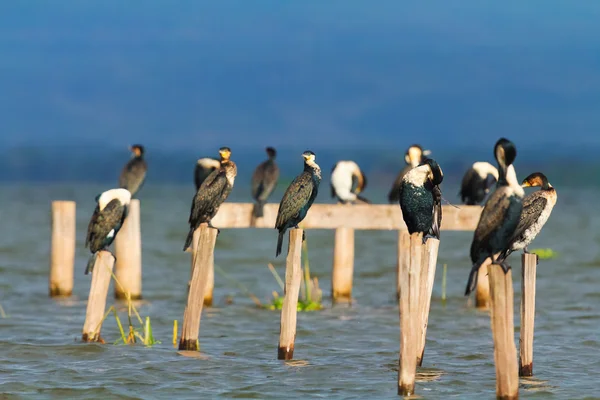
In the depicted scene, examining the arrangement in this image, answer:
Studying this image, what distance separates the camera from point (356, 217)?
15344mm

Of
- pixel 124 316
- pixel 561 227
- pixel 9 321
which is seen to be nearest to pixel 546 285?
pixel 124 316

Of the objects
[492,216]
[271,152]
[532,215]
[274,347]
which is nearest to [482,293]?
[274,347]

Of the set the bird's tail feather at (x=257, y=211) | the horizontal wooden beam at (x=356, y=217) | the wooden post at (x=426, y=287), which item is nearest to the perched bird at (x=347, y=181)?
the horizontal wooden beam at (x=356, y=217)

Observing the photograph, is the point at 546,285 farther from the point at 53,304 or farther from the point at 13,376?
the point at 13,376

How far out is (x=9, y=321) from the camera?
14.9 metres

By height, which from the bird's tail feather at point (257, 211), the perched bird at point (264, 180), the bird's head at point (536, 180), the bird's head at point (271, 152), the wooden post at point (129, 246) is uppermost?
the bird's head at point (271, 152)

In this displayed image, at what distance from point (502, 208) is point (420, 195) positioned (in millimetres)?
1305

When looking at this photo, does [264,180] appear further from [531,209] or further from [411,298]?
[411,298]

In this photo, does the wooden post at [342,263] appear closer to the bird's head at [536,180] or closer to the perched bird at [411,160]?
the perched bird at [411,160]

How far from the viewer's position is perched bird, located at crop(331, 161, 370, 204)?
19312 mm

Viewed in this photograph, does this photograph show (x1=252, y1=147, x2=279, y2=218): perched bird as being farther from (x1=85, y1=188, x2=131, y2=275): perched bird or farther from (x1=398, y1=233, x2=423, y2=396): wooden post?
(x1=398, y1=233, x2=423, y2=396): wooden post

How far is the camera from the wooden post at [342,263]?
16.0 metres

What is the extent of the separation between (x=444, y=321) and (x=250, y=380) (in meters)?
5.07

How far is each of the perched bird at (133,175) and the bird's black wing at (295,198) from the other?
687 centimetres
